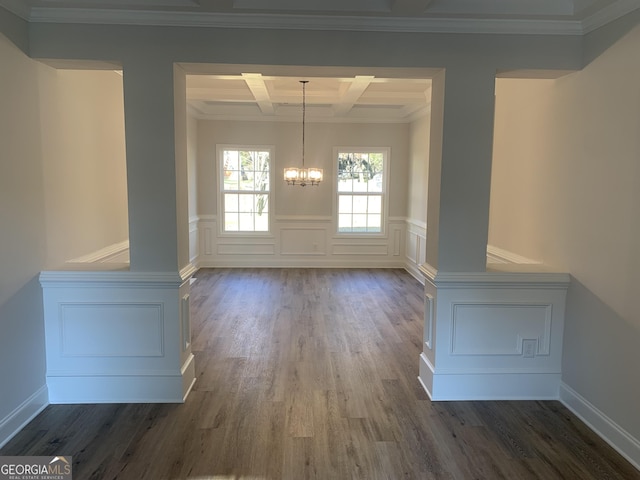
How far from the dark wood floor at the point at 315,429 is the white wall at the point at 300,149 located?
4320 mm

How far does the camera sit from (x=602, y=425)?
275 centimetres

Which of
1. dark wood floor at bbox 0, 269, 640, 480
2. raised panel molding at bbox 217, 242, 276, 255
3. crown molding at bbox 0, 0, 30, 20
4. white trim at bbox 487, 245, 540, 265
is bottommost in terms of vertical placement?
dark wood floor at bbox 0, 269, 640, 480

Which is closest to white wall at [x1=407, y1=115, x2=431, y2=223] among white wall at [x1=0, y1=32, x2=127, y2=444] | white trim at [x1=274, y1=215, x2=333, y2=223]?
white trim at [x1=274, y1=215, x2=333, y2=223]

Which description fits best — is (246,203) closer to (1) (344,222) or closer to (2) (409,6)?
(1) (344,222)

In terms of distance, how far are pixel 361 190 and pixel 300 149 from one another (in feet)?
4.48

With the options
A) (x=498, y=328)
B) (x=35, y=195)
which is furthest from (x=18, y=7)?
(x=498, y=328)

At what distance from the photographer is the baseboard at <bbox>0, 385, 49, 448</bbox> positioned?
2600mm

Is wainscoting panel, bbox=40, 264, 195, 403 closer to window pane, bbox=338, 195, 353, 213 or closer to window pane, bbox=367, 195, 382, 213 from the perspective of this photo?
window pane, bbox=338, 195, 353, 213

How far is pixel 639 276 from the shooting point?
2.48m

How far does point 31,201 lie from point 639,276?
368cm

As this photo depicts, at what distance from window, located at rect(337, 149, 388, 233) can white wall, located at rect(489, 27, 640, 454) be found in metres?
4.62

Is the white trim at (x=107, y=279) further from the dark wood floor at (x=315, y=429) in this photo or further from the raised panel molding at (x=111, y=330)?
the dark wood floor at (x=315, y=429)

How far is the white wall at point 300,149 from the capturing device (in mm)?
8117

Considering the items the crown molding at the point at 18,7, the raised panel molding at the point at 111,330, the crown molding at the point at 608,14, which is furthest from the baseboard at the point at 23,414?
the crown molding at the point at 608,14
